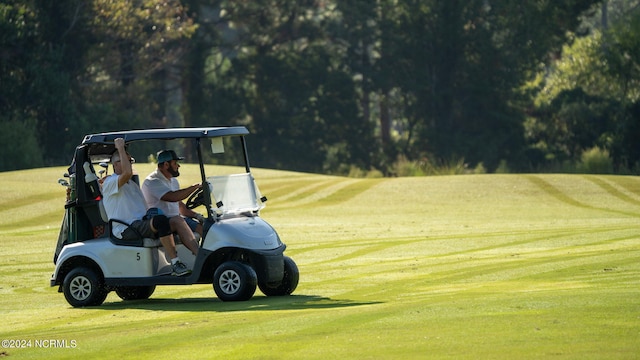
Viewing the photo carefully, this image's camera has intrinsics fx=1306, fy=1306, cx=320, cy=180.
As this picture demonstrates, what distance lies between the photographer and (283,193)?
42750 millimetres

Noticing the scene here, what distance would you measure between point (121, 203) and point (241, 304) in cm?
229

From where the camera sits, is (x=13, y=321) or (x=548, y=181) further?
(x=548, y=181)

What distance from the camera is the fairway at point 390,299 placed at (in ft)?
37.4

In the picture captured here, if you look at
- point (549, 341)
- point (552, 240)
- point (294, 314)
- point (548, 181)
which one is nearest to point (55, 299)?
point (294, 314)

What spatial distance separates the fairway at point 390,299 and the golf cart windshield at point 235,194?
1.19 metres

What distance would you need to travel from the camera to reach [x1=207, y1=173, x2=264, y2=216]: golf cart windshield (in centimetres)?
1653

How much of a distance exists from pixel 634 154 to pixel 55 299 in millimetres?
50631

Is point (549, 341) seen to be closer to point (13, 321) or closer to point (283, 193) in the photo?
point (13, 321)

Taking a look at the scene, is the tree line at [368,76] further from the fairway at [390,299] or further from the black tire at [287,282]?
the black tire at [287,282]

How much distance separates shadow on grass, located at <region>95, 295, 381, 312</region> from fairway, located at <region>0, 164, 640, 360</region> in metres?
0.02

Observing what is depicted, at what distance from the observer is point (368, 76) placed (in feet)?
262

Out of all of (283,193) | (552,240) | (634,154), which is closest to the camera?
(552,240)

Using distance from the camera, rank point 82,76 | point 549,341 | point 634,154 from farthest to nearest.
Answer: point 82,76
point 634,154
point 549,341

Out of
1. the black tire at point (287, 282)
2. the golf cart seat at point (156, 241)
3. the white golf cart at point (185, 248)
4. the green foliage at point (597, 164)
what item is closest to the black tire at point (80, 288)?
the white golf cart at point (185, 248)
